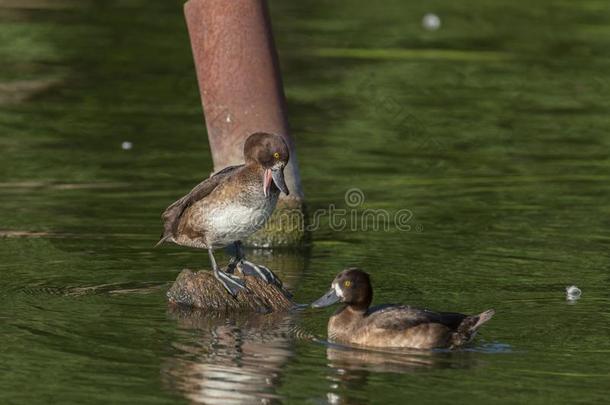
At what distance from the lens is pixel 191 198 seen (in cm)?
1163

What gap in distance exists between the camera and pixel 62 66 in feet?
68.1

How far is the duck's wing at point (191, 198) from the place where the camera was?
1152cm

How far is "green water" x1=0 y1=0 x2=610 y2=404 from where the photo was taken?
30.7 ft

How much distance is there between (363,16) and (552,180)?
10.4 meters

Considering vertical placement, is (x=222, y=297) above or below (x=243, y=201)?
below

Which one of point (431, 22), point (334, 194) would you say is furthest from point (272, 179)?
point (431, 22)

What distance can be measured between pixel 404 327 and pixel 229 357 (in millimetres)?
1159

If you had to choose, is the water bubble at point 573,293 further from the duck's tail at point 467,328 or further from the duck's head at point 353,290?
the duck's head at point 353,290

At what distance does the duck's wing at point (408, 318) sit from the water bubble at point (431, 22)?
14.6m

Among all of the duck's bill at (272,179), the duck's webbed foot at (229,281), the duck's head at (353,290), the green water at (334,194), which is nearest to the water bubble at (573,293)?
the green water at (334,194)

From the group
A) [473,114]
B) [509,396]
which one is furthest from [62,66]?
[509,396]

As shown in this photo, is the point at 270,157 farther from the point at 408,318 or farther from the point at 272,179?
the point at 408,318

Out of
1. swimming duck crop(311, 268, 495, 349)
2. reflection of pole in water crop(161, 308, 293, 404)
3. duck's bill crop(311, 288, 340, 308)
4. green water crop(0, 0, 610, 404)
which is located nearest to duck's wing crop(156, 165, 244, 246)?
green water crop(0, 0, 610, 404)

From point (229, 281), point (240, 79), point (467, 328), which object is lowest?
point (467, 328)
